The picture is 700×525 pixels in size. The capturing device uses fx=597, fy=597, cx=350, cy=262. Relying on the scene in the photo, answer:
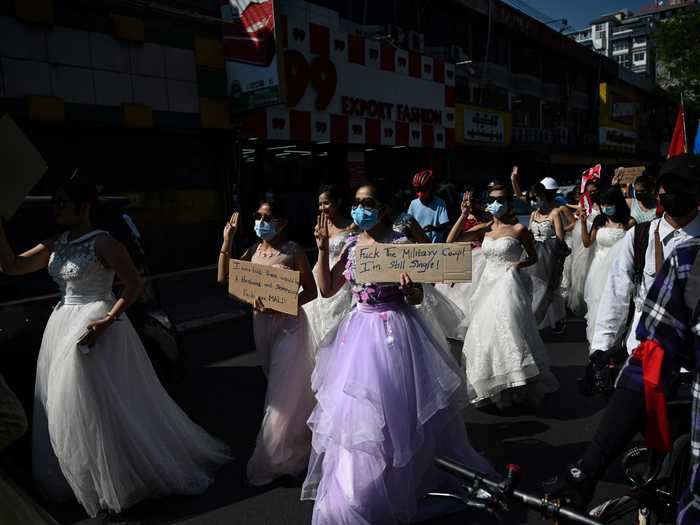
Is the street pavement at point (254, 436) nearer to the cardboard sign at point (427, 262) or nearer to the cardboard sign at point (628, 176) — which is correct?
the cardboard sign at point (427, 262)

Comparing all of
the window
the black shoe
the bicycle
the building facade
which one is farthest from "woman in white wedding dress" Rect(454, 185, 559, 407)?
the window

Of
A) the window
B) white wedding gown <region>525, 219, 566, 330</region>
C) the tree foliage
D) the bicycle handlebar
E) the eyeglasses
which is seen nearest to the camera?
the bicycle handlebar

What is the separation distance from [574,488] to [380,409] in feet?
3.87

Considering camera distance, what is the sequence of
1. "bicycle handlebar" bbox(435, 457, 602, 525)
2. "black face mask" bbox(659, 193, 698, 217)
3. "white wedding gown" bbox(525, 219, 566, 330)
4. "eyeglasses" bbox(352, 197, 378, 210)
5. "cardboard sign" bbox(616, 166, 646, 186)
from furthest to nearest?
"cardboard sign" bbox(616, 166, 646, 186), "white wedding gown" bbox(525, 219, 566, 330), "eyeglasses" bbox(352, 197, 378, 210), "black face mask" bbox(659, 193, 698, 217), "bicycle handlebar" bbox(435, 457, 602, 525)

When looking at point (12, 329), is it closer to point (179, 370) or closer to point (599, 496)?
point (179, 370)

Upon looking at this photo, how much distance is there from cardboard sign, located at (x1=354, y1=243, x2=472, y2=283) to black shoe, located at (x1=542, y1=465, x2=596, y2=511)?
1.31 meters

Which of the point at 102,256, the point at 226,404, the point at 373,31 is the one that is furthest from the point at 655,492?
the point at 373,31

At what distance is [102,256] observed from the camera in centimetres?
355

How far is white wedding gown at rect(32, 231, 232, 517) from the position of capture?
3.36 meters

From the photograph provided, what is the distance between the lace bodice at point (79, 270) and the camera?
354 cm

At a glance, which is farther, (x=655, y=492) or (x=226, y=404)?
(x=226, y=404)

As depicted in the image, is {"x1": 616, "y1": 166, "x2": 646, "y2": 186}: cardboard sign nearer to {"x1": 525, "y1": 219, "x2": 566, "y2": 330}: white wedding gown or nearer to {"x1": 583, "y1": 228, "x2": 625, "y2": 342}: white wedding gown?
{"x1": 525, "y1": 219, "x2": 566, "y2": 330}: white wedding gown

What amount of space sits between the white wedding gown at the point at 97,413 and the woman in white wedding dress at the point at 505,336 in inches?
93.2

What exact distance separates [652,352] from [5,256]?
343 centimetres
